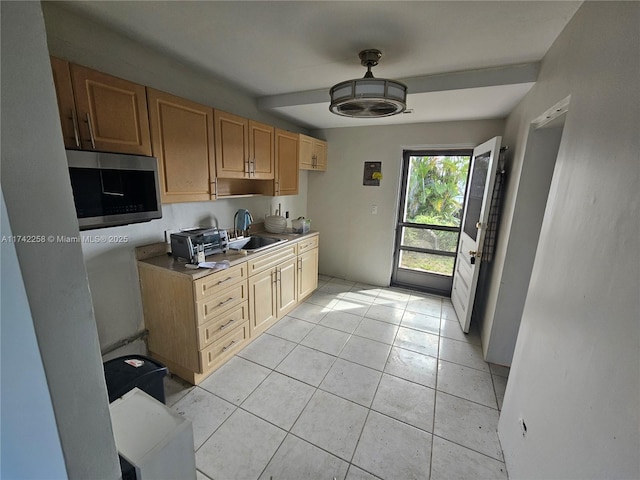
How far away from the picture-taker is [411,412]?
1.82 meters

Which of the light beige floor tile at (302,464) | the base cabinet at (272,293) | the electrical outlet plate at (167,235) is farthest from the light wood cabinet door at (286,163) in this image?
the light beige floor tile at (302,464)

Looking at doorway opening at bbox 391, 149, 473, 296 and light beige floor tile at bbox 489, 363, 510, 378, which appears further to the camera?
doorway opening at bbox 391, 149, 473, 296

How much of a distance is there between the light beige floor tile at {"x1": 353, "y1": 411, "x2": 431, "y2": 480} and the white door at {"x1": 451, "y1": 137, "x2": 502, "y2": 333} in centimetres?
147

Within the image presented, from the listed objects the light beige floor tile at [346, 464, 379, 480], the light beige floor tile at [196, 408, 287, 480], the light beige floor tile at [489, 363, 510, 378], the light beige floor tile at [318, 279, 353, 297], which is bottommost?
the light beige floor tile at [196, 408, 287, 480]

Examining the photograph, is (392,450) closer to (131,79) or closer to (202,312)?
(202,312)

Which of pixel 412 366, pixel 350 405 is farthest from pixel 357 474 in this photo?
pixel 412 366

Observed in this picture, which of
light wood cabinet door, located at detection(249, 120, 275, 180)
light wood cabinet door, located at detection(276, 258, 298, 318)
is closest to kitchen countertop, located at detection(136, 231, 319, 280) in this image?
light wood cabinet door, located at detection(276, 258, 298, 318)

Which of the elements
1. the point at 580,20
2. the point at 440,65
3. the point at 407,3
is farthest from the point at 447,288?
the point at 407,3

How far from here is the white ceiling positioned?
1.40 meters

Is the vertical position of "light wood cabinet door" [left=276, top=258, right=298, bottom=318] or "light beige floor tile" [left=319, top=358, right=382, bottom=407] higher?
"light wood cabinet door" [left=276, top=258, right=298, bottom=318]

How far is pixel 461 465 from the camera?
1.48 meters

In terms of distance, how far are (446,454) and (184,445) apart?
1451 millimetres

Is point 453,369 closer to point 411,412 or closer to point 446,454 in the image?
point 411,412

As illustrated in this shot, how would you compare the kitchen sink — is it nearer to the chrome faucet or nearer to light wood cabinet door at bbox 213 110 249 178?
the chrome faucet
